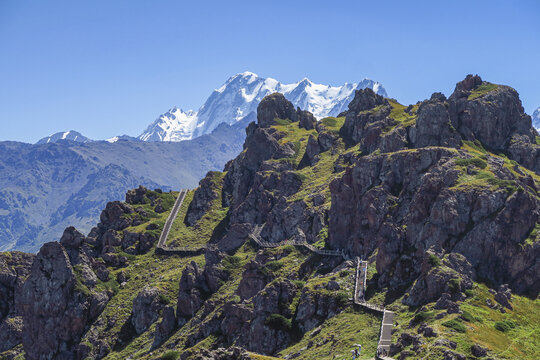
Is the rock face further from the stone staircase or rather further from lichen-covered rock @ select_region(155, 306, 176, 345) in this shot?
lichen-covered rock @ select_region(155, 306, 176, 345)

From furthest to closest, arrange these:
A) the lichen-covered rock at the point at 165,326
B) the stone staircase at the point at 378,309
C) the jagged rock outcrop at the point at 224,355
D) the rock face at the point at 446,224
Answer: the lichen-covered rock at the point at 165,326
the rock face at the point at 446,224
the stone staircase at the point at 378,309
the jagged rock outcrop at the point at 224,355

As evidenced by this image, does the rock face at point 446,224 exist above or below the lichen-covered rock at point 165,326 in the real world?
above

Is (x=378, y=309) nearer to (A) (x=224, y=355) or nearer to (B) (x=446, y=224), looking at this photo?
(B) (x=446, y=224)

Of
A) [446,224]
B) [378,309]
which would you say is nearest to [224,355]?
[378,309]

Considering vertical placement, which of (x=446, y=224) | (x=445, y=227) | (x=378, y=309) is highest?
(x=446, y=224)

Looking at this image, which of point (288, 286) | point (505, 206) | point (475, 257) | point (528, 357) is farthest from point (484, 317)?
point (288, 286)

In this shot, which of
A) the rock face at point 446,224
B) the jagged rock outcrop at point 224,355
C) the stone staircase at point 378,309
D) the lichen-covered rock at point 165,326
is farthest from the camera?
the lichen-covered rock at point 165,326

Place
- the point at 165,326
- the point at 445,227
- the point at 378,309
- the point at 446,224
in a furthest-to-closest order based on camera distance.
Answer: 1. the point at 165,326
2. the point at 446,224
3. the point at 445,227
4. the point at 378,309

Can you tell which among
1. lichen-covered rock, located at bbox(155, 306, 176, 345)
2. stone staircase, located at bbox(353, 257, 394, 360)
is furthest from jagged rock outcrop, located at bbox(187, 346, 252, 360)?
lichen-covered rock, located at bbox(155, 306, 176, 345)

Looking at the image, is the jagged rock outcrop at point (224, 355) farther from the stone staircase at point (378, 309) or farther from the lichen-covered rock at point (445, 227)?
the lichen-covered rock at point (445, 227)

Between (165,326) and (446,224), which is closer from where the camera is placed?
(446,224)

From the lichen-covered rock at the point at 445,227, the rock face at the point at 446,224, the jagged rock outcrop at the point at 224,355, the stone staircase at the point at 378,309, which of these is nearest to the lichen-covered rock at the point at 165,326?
the rock face at the point at 446,224

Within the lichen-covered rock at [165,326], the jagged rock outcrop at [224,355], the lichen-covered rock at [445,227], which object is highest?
the lichen-covered rock at [445,227]

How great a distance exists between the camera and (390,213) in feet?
583
